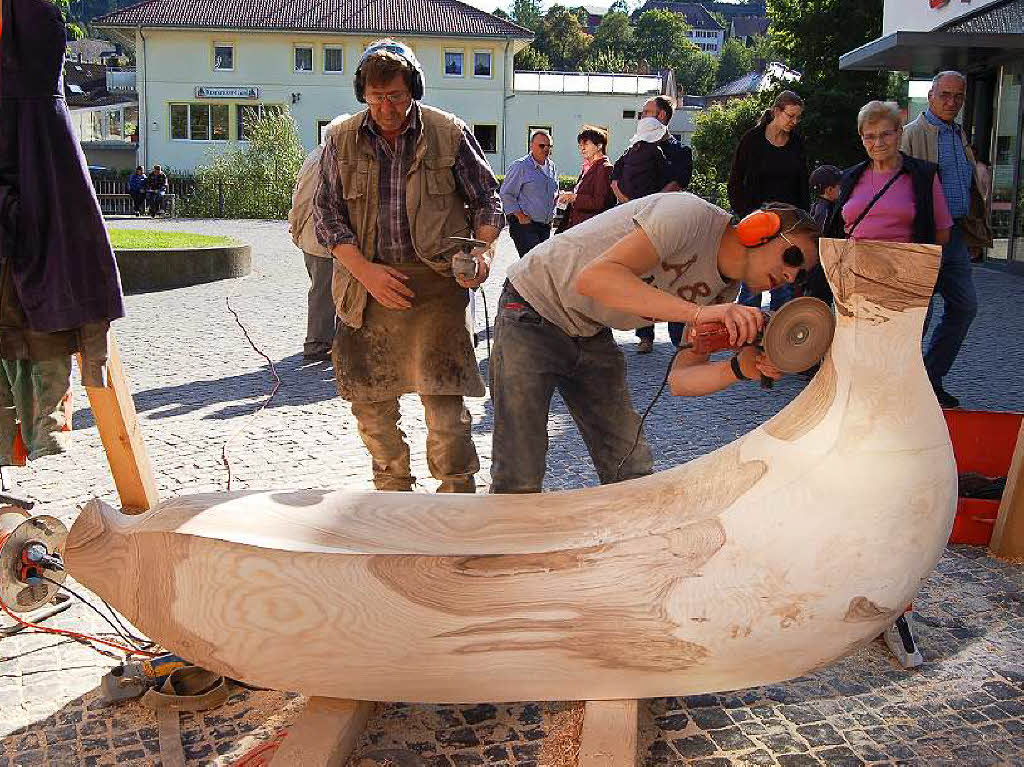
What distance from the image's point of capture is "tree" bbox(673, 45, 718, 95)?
336 ft

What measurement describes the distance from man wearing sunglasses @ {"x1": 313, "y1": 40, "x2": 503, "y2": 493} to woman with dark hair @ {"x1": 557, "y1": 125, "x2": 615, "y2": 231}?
183 inches

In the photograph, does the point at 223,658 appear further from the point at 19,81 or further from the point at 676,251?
Answer: the point at 19,81

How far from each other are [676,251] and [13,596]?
213cm

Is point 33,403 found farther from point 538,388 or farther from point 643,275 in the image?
point 643,275

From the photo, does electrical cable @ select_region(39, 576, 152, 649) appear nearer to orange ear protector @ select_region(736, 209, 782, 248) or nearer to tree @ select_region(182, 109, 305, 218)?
orange ear protector @ select_region(736, 209, 782, 248)

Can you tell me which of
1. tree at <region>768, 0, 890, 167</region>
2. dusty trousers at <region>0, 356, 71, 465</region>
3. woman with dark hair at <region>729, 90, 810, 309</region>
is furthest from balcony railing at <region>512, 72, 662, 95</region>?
dusty trousers at <region>0, 356, 71, 465</region>

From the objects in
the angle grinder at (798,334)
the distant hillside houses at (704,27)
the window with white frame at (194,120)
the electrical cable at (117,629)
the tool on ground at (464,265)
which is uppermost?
the distant hillside houses at (704,27)

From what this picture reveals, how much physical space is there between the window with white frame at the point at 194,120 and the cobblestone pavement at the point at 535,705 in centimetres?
3432

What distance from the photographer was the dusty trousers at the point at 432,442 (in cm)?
372

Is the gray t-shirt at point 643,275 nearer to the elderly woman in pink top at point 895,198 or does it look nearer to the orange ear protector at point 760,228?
the orange ear protector at point 760,228

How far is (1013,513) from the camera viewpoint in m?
4.03

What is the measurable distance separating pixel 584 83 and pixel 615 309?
39.4m

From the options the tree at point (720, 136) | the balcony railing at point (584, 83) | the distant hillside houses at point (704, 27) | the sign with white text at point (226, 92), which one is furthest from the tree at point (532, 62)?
the distant hillside houses at point (704, 27)

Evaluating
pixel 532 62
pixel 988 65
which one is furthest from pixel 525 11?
pixel 988 65
